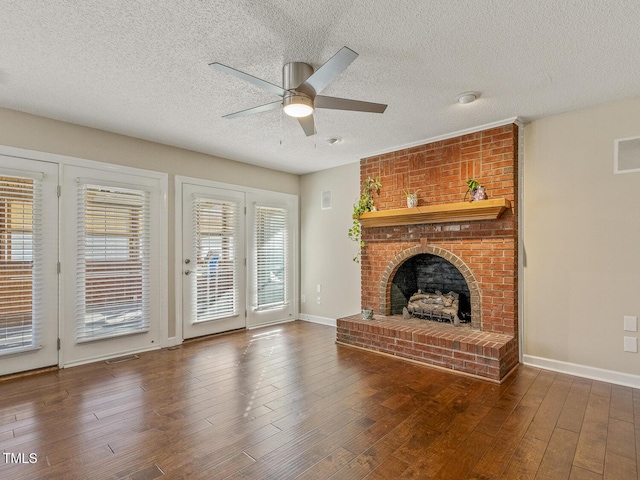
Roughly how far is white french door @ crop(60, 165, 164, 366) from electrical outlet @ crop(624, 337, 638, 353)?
16.1 ft

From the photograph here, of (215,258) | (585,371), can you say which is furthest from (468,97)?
(215,258)

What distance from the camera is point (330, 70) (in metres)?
2.05

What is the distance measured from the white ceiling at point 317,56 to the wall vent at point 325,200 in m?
2.01

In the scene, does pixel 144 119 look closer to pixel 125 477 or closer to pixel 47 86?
pixel 47 86

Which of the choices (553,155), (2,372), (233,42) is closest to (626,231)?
(553,155)

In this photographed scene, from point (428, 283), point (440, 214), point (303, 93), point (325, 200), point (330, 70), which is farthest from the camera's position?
point (325, 200)

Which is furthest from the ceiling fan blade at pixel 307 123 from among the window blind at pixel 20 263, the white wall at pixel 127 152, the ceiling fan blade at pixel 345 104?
the window blind at pixel 20 263

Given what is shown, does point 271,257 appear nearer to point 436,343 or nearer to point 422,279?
point 422,279

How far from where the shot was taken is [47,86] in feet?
9.23

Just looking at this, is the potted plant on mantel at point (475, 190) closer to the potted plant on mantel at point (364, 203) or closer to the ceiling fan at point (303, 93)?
the potted plant on mantel at point (364, 203)

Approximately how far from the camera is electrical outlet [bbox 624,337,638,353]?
9.94 ft

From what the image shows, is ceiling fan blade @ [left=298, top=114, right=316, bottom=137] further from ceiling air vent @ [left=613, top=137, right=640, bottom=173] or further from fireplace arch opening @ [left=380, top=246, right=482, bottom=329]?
ceiling air vent @ [left=613, top=137, right=640, bottom=173]

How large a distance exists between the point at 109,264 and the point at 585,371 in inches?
199

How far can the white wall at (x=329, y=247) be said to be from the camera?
210 inches
